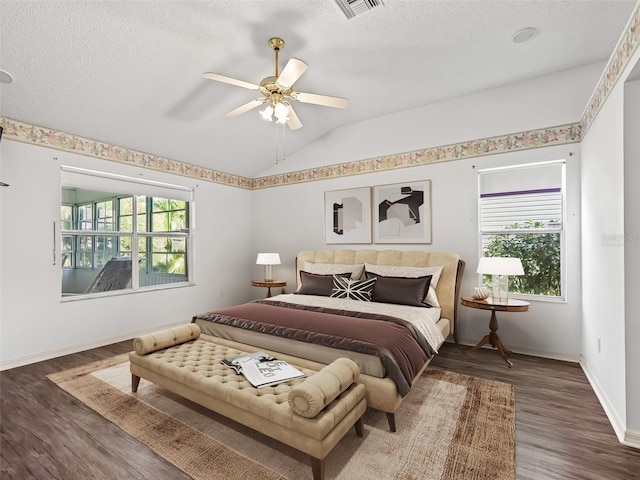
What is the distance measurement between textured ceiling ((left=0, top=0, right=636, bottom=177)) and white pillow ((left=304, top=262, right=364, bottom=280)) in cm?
222

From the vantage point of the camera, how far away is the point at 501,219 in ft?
12.3

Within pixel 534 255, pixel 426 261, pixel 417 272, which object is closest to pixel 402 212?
pixel 426 261

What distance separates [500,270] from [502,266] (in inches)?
1.9

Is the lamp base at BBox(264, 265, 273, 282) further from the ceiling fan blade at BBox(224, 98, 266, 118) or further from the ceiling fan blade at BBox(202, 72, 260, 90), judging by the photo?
the ceiling fan blade at BBox(202, 72, 260, 90)

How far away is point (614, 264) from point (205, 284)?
5.08 m

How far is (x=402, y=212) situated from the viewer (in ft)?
14.3

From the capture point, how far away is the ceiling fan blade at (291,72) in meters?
2.18

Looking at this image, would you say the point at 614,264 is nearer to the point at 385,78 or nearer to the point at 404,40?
the point at 404,40

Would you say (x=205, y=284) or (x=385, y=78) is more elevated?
(x=385, y=78)

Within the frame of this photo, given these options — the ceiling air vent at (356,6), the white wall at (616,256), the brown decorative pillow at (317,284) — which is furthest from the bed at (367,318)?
the ceiling air vent at (356,6)

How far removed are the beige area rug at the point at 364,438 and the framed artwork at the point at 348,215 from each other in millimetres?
2429

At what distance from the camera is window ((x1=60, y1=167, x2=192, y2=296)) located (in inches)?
147

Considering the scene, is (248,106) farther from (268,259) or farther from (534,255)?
(534,255)

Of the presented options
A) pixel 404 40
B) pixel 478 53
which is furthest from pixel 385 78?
pixel 478 53
